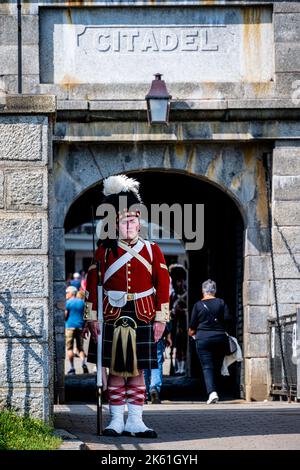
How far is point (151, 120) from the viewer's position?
17.1m

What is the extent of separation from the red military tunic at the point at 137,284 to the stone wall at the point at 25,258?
0.54 metres

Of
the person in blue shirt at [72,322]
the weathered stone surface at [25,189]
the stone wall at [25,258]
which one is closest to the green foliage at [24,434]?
the stone wall at [25,258]

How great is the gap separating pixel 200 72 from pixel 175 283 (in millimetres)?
9144

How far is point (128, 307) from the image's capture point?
35.9 ft

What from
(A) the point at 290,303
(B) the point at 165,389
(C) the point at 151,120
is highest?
(C) the point at 151,120

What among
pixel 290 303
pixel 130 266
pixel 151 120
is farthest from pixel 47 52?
pixel 130 266

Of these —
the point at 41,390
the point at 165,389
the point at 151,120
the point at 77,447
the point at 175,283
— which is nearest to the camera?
the point at 77,447

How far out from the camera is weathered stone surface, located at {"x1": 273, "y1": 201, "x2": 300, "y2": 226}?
703 inches

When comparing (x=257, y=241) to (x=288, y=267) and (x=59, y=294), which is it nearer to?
(x=288, y=267)

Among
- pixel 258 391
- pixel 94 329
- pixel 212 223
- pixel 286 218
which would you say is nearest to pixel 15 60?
pixel 286 218

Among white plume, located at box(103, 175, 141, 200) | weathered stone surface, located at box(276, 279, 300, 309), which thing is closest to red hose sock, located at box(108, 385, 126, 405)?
white plume, located at box(103, 175, 141, 200)

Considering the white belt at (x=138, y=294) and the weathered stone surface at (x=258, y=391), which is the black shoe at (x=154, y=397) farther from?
the white belt at (x=138, y=294)

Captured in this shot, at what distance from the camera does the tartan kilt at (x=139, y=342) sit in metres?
10.9

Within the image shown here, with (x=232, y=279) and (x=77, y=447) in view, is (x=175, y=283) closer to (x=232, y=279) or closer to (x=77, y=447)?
(x=232, y=279)
